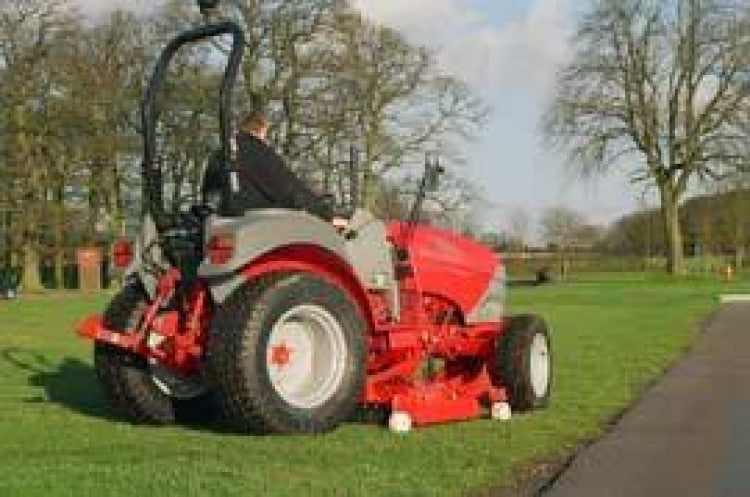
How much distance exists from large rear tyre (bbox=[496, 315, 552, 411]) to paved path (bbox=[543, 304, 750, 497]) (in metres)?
0.73

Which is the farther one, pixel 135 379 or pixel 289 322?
pixel 135 379

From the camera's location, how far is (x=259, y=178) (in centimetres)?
962

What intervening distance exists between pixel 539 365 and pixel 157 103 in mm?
3695

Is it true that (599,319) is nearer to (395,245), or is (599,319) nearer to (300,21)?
(395,245)

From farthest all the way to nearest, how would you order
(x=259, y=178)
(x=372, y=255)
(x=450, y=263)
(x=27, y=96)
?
(x=27, y=96), (x=450, y=263), (x=372, y=255), (x=259, y=178)

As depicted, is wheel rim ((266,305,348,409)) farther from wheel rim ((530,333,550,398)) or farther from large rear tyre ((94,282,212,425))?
wheel rim ((530,333,550,398))

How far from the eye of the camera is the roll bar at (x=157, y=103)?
9648 mm

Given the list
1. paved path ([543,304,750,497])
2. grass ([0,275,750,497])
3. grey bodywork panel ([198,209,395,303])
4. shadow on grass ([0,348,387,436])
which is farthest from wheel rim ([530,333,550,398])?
grey bodywork panel ([198,209,395,303])

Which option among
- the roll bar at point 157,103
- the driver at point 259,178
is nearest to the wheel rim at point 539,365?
the driver at point 259,178

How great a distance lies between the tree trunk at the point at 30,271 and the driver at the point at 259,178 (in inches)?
1931

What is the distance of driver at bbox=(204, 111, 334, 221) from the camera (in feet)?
31.5

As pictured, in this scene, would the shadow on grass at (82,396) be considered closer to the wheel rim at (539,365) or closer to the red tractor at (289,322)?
the red tractor at (289,322)

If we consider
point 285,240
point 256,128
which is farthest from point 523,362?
point 256,128

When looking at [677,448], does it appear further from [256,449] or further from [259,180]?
[259,180]
